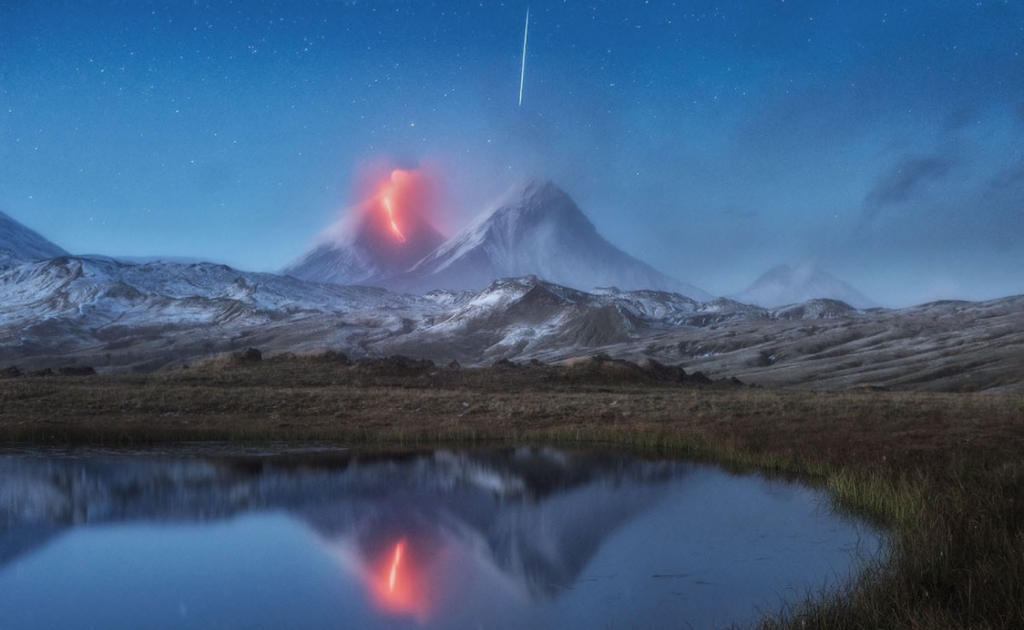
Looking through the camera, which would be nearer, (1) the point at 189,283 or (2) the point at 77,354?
(2) the point at 77,354

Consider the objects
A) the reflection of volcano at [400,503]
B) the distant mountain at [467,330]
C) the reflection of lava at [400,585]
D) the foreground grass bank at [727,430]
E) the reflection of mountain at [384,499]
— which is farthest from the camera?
the distant mountain at [467,330]

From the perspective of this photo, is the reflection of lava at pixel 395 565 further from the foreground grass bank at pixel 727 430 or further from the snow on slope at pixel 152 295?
the snow on slope at pixel 152 295

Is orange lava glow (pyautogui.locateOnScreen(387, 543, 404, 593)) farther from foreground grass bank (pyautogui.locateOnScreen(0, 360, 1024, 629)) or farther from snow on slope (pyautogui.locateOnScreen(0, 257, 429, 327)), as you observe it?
snow on slope (pyautogui.locateOnScreen(0, 257, 429, 327))

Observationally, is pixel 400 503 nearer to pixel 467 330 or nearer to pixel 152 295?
pixel 467 330

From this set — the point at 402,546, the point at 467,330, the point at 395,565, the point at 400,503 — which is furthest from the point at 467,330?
the point at 395,565

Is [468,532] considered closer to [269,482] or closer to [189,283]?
[269,482]

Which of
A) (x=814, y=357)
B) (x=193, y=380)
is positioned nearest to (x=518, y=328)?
(x=814, y=357)

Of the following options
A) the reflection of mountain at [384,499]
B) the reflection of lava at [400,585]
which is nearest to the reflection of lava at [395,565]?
the reflection of lava at [400,585]
